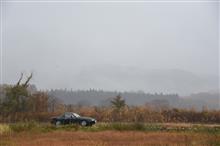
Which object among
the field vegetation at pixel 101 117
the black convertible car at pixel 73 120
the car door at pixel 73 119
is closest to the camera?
the field vegetation at pixel 101 117

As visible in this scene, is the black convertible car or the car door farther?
the car door

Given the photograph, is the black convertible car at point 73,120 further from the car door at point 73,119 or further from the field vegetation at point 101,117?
the field vegetation at point 101,117

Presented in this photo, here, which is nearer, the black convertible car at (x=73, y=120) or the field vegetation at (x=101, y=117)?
the field vegetation at (x=101, y=117)

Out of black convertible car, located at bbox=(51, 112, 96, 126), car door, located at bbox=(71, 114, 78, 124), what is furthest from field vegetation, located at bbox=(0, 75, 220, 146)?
car door, located at bbox=(71, 114, 78, 124)

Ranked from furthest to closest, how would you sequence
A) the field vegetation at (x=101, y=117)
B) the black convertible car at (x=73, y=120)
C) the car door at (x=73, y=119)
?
the car door at (x=73, y=119) < the black convertible car at (x=73, y=120) < the field vegetation at (x=101, y=117)

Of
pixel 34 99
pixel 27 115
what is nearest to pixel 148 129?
pixel 27 115

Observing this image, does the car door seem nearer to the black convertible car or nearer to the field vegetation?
the black convertible car

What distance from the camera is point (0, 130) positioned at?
3494cm

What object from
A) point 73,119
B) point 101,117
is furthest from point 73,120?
point 101,117

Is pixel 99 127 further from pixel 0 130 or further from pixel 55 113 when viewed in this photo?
pixel 55 113

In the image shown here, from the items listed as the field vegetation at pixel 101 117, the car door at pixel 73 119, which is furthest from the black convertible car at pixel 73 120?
the field vegetation at pixel 101 117

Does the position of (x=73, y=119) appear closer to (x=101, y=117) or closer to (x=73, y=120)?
(x=73, y=120)

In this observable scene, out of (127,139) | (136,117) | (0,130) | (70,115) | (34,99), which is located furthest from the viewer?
(34,99)

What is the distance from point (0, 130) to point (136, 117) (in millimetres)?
21351
